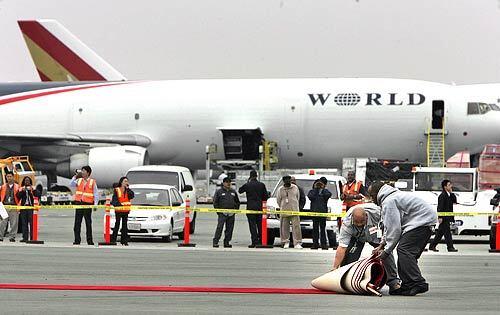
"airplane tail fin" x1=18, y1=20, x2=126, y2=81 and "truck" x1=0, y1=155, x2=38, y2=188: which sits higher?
"airplane tail fin" x1=18, y1=20, x2=126, y2=81

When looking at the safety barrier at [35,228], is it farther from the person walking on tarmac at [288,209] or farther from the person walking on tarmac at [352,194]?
the person walking on tarmac at [352,194]

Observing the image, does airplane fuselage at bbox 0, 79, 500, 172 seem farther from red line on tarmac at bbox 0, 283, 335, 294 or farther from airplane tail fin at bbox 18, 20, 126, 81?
red line on tarmac at bbox 0, 283, 335, 294

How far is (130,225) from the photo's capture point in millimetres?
28797

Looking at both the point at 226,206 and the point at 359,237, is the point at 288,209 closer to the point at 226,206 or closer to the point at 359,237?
the point at 226,206

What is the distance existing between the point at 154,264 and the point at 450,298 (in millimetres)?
6644

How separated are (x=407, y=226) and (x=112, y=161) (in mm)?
33425

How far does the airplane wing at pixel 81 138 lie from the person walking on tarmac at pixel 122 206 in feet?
73.1

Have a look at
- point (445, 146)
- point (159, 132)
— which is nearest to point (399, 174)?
point (445, 146)

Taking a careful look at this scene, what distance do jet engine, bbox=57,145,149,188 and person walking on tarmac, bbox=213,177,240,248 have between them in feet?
65.7

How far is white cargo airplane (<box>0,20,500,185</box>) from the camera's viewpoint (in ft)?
156

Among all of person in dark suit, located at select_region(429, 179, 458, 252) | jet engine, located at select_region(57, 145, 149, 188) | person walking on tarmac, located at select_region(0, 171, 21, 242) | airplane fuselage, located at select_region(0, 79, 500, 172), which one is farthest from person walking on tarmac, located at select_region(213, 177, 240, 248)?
airplane fuselage, located at select_region(0, 79, 500, 172)

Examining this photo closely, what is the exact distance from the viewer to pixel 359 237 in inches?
635

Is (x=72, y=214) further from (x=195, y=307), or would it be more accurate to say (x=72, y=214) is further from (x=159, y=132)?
(x=195, y=307)

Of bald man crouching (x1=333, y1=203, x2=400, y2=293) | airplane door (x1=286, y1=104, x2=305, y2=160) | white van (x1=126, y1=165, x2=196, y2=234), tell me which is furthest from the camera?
airplane door (x1=286, y1=104, x2=305, y2=160)
